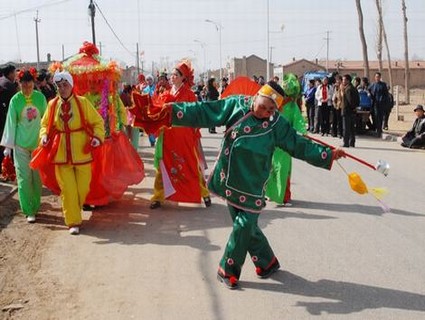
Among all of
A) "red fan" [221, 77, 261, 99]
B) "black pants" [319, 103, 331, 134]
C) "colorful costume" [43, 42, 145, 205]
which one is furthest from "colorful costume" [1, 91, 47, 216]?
"black pants" [319, 103, 331, 134]

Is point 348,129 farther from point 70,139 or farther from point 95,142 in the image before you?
point 70,139

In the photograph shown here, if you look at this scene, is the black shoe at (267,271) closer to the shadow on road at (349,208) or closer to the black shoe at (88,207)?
the shadow on road at (349,208)

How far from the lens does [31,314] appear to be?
14.0ft

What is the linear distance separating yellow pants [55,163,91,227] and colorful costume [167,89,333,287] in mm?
2096

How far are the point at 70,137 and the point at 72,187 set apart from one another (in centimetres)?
57

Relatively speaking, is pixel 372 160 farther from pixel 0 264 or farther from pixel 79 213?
pixel 0 264

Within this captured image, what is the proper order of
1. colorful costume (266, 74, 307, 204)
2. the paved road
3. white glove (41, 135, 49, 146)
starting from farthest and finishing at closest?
colorful costume (266, 74, 307, 204) → white glove (41, 135, 49, 146) → the paved road

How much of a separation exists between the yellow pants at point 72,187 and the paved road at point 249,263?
23 cm

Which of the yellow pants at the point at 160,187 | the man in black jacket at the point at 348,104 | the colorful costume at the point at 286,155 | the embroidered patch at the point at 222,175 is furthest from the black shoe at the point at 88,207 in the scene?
the man in black jacket at the point at 348,104

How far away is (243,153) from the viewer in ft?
15.3

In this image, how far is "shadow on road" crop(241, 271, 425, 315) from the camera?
4.34 metres

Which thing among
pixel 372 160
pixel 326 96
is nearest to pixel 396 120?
pixel 326 96

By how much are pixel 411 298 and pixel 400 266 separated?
2.51ft

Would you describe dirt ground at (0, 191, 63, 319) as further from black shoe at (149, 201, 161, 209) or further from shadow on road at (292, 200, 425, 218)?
shadow on road at (292, 200, 425, 218)
